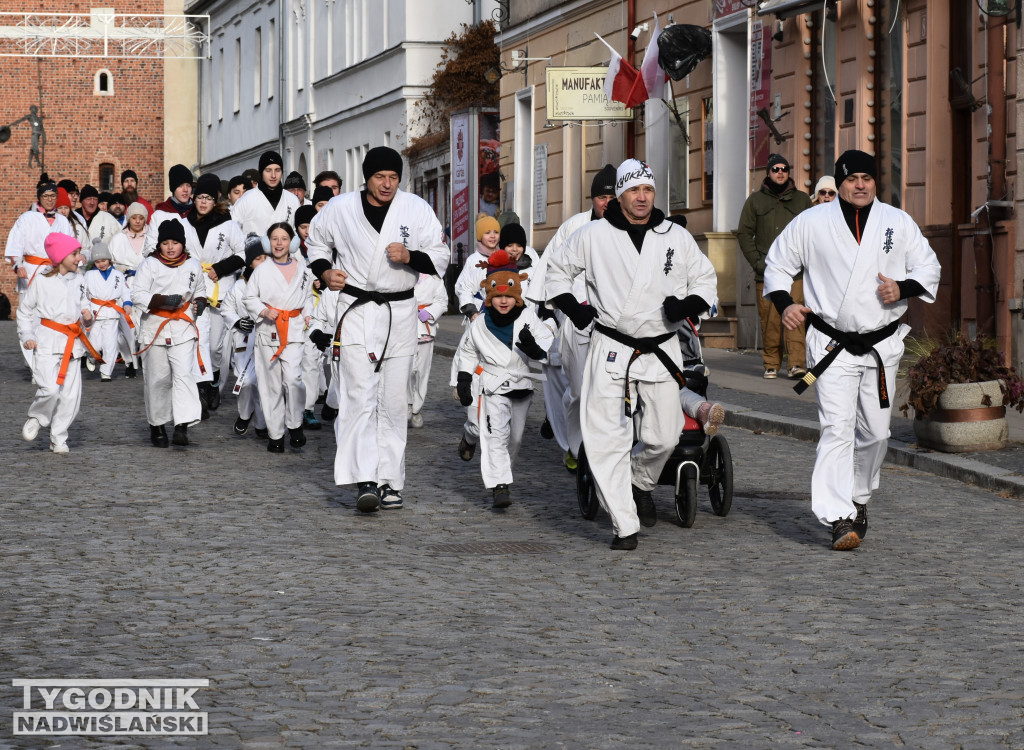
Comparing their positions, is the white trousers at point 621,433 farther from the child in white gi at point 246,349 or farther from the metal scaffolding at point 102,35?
the metal scaffolding at point 102,35

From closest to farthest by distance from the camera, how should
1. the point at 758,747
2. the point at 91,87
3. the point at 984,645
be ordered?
the point at 758,747
the point at 984,645
the point at 91,87

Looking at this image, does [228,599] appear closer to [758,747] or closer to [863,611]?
[863,611]

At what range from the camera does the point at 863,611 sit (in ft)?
25.5

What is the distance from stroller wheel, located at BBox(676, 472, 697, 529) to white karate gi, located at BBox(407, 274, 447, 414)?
206 inches

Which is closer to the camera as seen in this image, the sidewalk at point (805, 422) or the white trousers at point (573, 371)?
the white trousers at point (573, 371)

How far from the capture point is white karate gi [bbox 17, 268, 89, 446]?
14438mm

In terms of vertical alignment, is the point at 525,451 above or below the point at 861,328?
below

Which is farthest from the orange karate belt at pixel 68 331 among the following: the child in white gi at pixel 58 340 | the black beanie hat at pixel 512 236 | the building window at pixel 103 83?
the building window at pixel 103 83

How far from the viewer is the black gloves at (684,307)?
9484mm

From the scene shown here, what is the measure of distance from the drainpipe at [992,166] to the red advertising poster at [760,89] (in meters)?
5.69

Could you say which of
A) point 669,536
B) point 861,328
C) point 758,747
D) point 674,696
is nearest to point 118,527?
point 669,536

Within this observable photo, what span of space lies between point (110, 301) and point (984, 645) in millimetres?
15565

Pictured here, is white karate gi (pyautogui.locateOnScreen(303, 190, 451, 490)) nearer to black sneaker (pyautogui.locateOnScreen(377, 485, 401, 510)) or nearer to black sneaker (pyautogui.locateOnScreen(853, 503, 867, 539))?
black sneaker (pyautogui.locateOnScreen(377, 485, 401, 510))

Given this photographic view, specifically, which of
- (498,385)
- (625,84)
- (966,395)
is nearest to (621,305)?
(498,385)
